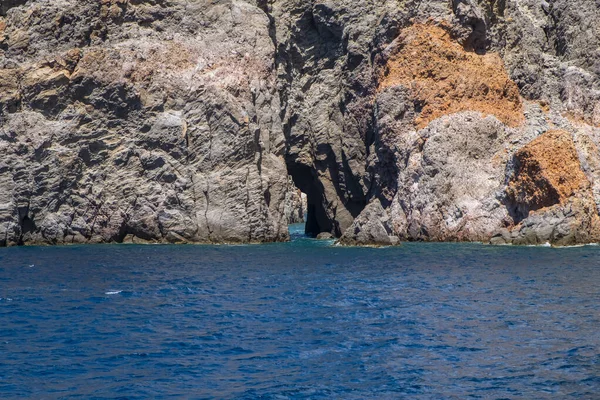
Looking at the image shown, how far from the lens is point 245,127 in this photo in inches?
2712

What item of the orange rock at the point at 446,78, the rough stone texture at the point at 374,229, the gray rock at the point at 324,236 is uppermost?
the orange rock at the point at 446,78

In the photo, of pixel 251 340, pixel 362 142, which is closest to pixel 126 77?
pixel 362 142

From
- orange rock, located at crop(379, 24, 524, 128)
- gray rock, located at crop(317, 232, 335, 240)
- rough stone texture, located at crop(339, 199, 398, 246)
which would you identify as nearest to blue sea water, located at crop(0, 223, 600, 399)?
rough stone texture, located at crop(339, 199, 398, 246)

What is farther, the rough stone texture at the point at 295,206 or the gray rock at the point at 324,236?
the rough stone texture at the point at 295,206

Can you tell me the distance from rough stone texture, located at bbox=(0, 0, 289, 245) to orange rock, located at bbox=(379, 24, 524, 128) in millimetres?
15230

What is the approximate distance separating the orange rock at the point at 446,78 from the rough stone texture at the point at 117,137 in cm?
1523

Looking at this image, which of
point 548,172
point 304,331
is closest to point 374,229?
point 548,172

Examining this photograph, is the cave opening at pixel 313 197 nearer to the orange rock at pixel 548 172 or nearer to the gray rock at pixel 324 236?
the gray rock at pixel 324 236

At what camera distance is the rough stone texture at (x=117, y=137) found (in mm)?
66812

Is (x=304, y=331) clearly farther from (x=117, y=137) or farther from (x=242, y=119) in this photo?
(x=117, y=137)

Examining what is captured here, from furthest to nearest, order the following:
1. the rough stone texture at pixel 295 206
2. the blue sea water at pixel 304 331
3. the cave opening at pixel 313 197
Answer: the rough stone texture at pixel 295 206, the cave opening at pixel 313 197, the blue sea water at pixel 304 331

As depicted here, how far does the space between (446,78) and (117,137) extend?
102 ft

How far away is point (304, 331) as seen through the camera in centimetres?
2542

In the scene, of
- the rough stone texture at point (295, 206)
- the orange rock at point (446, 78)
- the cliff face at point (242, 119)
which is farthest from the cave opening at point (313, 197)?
the rough stone texture at point (295, 206)
